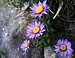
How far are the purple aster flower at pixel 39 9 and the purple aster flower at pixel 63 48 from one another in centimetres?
16

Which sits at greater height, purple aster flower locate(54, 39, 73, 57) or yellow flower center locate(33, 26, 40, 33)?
yellow flower center locate(33, 26, 40, 33)

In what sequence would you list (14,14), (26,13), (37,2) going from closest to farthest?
(37,2) < (26,13) < (14,14)

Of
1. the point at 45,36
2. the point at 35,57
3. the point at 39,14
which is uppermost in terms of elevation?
the point at 39,14

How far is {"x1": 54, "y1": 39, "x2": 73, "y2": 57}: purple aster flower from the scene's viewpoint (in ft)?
4.85

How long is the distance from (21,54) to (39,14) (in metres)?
0.33

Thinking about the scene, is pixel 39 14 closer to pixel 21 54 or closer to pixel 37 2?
pixel 37 2

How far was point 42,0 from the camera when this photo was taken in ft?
5.26

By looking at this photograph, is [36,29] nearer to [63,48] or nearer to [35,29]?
[35,29]

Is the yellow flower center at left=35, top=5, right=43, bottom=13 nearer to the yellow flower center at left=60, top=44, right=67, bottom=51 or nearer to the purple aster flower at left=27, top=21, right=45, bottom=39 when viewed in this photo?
the purple aster flower at left=27, top=21, right=45, bottom=39

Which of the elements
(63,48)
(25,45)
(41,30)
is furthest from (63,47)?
(25,45)

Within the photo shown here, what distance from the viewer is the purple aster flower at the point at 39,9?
1513 mm

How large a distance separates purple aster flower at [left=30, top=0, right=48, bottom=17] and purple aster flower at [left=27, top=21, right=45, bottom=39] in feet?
0.15

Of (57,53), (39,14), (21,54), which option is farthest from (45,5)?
(21,54)

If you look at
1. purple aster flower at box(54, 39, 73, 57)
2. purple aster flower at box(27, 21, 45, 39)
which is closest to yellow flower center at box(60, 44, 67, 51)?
purple aster flower at box(54, 39, 73, 57)
